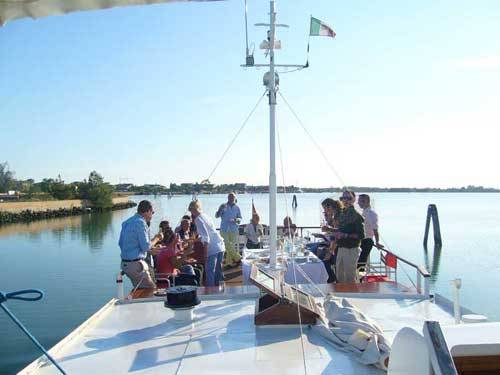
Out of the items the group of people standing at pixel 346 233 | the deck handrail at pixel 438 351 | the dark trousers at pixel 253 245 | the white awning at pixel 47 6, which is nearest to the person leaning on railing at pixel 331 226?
the group of people standing at pixel 346 233

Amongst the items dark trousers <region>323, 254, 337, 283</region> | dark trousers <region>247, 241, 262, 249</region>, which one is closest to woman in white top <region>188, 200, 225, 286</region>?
dark trousers <region>323, 254, 337, 283</region>

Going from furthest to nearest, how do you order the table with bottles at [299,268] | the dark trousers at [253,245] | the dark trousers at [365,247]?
1. the dark trousers at [253,245]
2. the dark trousers at [365,247]
3. the table with bottles at [299,268]

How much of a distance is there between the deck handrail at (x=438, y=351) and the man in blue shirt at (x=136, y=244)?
5.01m

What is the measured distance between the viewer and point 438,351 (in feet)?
7.31

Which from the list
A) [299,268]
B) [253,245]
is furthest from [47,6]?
[253,245]

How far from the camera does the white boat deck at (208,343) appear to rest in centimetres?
410

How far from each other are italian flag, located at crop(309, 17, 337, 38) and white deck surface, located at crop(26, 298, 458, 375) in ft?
14.4

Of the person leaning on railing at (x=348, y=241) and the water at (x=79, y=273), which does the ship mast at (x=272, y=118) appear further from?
the water at (x=79, y=273)

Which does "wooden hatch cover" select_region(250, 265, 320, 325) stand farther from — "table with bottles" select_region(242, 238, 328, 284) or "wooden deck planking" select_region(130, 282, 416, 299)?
"table with bottles" select_region(242, 238, 328, 284)

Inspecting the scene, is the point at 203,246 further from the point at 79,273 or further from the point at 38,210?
the point at 38,210

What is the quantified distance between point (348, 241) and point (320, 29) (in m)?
3.49

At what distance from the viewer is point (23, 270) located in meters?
23.6

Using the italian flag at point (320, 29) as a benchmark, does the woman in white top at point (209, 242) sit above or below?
below

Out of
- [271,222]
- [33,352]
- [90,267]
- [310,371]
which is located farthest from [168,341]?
[90,267]
